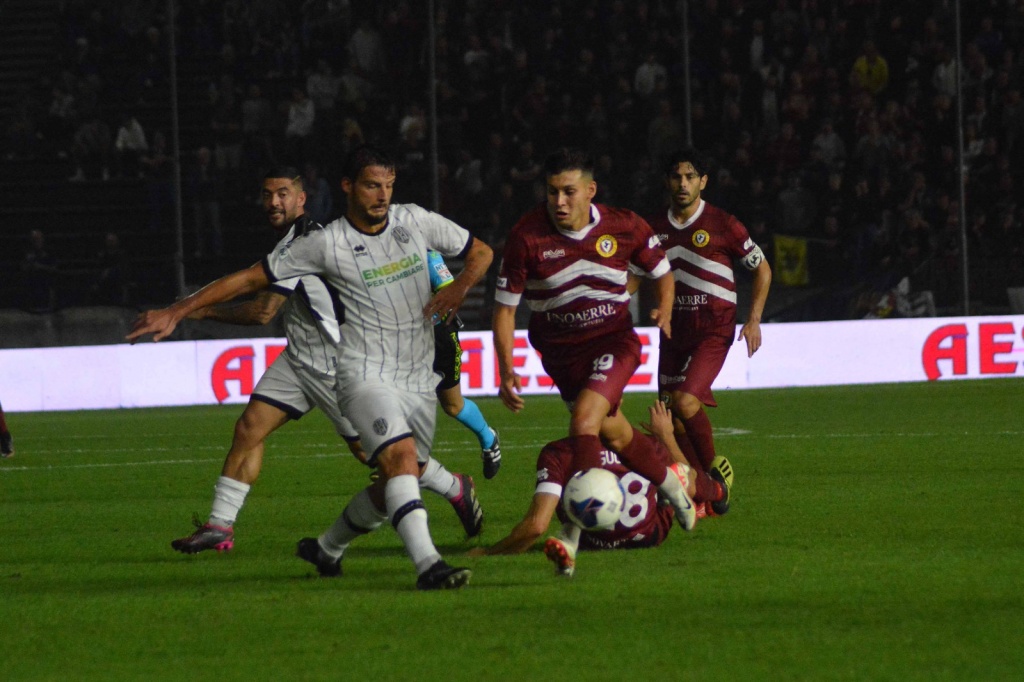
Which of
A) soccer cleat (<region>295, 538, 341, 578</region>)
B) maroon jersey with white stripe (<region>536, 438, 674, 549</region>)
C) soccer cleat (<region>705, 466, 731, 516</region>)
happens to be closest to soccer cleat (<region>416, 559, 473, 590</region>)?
soccer cleat (<region>295, 538, 341, 578</region>)

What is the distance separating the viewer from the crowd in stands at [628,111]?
2212cm

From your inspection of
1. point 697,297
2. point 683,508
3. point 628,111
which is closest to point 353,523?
point 683,508

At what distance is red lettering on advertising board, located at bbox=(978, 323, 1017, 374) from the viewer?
20.9 metres

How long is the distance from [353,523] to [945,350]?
15746 millimetres

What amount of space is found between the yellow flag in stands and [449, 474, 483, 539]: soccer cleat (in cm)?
1398

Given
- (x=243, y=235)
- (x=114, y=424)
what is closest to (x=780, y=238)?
(x=243, y=235)

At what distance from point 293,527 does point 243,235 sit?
14.9 m

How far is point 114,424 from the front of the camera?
18031mm

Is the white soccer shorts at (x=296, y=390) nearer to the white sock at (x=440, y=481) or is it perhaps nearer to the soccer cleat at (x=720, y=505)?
the white sock at (x=440, y=481)

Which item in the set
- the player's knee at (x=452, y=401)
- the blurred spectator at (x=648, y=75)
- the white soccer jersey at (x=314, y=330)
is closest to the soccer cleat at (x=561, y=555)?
the white soccer jersey at (x=314, y=330)

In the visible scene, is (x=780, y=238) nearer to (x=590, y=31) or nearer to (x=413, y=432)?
(x=590, y=31)

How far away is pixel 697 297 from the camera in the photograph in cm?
945

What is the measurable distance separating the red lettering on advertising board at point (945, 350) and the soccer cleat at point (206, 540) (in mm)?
15027

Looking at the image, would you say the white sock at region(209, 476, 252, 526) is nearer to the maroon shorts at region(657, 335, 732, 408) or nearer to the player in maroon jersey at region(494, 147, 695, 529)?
the player in maroon jersey at region(494, 147, 695, 529)
